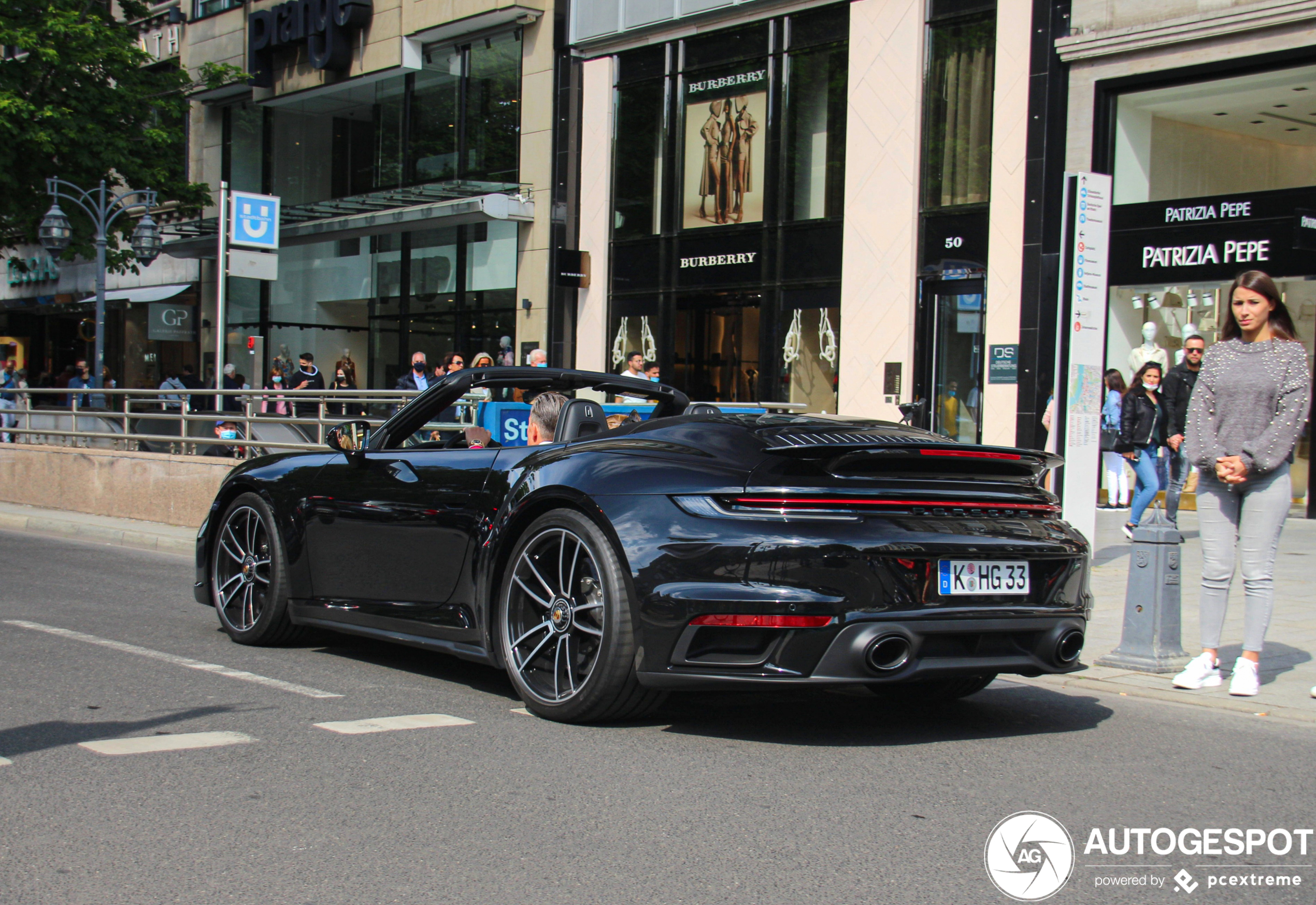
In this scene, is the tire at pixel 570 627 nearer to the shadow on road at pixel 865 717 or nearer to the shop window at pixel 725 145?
the shadow on road at pixel 865 717

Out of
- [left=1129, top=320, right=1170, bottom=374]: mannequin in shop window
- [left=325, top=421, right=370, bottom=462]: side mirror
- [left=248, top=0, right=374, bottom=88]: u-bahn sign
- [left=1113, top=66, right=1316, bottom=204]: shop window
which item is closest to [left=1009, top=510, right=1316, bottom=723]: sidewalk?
[left=325, top=421, right=370, bottom=462]: side mirror

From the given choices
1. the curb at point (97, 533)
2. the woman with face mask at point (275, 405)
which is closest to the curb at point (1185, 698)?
the curb at point (97, 533)

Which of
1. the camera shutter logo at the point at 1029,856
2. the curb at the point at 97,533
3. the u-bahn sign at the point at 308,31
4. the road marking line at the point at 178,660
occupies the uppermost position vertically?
the u-bahn sign at the point at 308,31

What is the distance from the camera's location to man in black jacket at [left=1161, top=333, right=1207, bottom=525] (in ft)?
42.5

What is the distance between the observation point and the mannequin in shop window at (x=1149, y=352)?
54.1ft

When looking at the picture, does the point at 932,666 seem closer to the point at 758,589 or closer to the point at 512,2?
the point at 758,589

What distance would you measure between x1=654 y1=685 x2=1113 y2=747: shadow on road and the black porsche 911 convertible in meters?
0.19

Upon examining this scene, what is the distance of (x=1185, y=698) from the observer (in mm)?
5949

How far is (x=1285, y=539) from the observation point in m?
13.2

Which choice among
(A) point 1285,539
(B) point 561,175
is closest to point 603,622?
(A) point 1285,539

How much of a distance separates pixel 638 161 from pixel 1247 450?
1807 centimetres

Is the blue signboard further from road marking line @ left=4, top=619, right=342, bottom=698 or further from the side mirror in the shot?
the side mirror

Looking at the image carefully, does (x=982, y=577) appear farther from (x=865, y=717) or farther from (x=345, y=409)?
(x=345, y=409)

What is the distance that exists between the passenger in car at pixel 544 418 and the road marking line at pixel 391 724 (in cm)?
151
